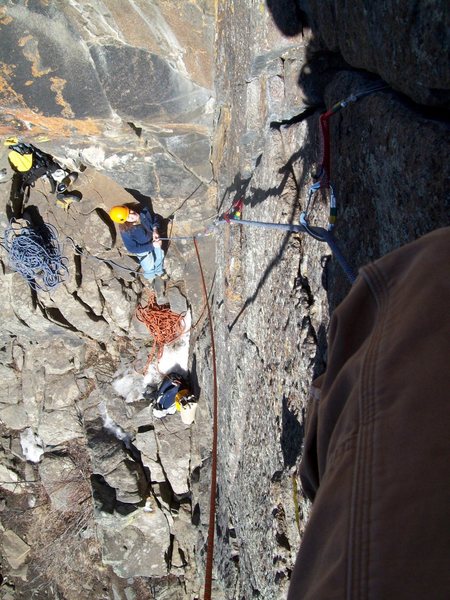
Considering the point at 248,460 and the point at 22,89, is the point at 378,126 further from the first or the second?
the point at 22,89

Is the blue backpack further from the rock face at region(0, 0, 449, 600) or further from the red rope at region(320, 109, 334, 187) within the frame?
the red rope at region(320, 109, 334, 187)

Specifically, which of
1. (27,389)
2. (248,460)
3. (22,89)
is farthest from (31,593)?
(22,89)

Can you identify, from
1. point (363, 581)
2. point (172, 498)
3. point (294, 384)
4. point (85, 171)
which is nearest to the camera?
point (363, 581)

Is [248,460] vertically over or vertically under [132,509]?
over

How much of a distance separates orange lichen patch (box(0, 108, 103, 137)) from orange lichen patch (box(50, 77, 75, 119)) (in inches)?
5.3

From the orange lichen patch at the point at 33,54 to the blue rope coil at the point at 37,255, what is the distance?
262 centimetres

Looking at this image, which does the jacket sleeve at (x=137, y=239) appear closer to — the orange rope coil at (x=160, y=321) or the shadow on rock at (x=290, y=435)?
the orange rope coil at (x=160, y=321)

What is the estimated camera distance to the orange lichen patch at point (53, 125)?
455 centimetres

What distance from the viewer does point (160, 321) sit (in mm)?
6645

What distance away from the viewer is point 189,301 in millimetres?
6738

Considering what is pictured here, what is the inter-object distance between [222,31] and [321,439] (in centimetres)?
393

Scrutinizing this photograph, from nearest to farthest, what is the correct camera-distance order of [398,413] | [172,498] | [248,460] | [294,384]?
[398,413], [294,384], [248,460], [172,498]

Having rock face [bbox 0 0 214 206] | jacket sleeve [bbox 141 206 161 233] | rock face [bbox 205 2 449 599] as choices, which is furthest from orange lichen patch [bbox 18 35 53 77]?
jacket sleeve [bbox 141 206 161 233]

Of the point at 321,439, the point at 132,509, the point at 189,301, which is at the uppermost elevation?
the point at 189,301
